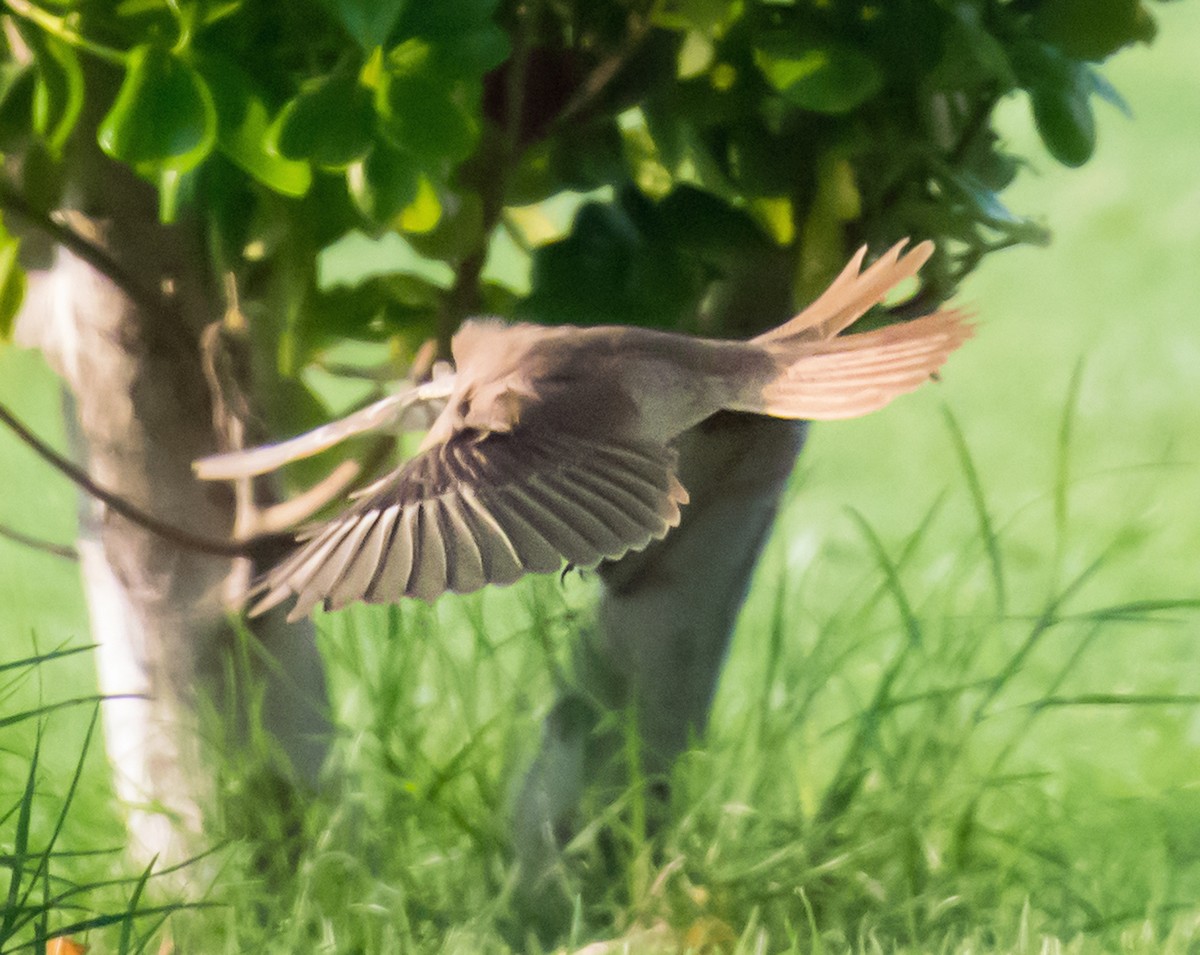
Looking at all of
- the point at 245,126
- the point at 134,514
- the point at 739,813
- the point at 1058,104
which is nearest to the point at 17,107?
the point at 245,126

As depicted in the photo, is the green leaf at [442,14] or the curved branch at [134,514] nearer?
the green leaf at [442,14]

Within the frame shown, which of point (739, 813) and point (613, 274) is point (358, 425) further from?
point (739, 813)

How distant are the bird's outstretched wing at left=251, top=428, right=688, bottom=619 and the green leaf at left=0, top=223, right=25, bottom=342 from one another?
43 cm

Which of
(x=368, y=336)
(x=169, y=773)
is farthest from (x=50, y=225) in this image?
(x=169, y=773)

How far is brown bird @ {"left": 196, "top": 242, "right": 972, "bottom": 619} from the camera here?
95 centimetres

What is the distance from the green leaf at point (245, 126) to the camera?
0.97 m

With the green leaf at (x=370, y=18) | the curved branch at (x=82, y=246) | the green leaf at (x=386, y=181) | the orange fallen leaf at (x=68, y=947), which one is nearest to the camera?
the green leaf at (x=370, y=18)

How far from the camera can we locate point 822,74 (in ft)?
3.44

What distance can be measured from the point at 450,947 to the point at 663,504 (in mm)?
612

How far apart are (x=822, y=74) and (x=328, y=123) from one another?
316 millimetres

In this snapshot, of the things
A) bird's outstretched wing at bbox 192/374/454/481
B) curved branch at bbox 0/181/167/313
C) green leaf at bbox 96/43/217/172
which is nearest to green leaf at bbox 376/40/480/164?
green leaf at bbox 96/43/217/172

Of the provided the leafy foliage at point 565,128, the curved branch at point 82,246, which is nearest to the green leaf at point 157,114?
the leafy foliage at point 565,128

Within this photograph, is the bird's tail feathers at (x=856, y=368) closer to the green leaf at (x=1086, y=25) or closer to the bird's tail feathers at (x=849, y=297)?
the bird's tail feathers at (x=849, y=297)

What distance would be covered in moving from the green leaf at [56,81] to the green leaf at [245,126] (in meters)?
0.12
